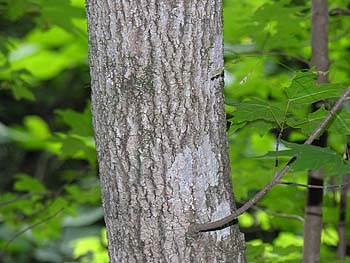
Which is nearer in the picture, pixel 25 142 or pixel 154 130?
pixel 154 130

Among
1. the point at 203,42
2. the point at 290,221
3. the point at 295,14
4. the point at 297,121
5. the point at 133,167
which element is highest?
the point at 295,14

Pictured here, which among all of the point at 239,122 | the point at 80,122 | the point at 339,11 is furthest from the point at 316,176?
the point at 80,122

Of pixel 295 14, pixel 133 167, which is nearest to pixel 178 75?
pixel 133 167

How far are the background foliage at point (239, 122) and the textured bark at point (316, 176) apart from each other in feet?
0.16

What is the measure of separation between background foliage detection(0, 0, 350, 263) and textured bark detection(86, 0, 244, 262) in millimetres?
109

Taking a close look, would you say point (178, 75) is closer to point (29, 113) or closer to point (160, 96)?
point (160, 96)

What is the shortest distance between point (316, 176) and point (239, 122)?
2.04 ft

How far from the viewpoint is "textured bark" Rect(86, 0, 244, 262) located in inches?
38.0

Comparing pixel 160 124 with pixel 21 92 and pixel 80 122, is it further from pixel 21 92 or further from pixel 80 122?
pixel 21 92

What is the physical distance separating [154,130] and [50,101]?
4.91 meters

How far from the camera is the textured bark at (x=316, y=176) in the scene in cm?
168

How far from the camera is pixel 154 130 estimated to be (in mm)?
983

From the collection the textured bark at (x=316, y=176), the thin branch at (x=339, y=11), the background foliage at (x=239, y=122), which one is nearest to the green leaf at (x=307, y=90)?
the background foliage at (x=239, y=122)

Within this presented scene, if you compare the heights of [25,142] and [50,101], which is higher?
[50,101]
